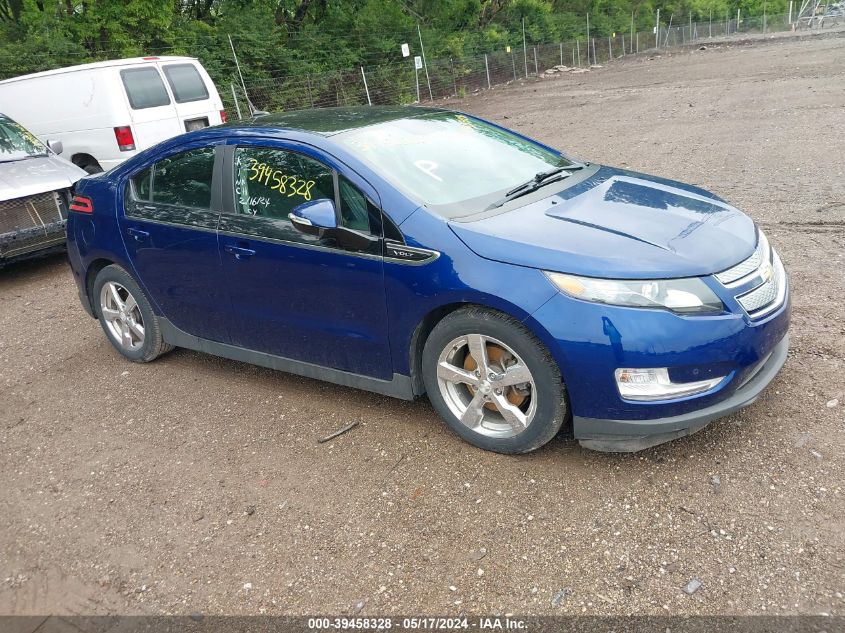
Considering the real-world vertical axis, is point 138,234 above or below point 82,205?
below

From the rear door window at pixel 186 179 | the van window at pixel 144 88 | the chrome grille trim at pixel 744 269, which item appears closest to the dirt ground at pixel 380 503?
the chrome grille trim at pixel 744 269

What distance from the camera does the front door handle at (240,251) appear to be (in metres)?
4.27

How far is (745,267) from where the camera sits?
346 cm

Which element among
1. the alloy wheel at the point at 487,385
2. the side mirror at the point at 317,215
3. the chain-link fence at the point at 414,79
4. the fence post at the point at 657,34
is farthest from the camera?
the fence post at the point at 657,34

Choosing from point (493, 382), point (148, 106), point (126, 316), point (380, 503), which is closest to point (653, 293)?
point (493, 382)

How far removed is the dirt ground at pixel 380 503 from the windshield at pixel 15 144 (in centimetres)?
409

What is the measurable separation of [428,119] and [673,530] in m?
2.80

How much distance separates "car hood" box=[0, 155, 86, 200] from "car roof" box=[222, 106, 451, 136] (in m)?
4.10

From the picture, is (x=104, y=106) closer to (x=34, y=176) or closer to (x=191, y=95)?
(x=191, y=95)

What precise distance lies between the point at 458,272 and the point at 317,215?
2.60 feet

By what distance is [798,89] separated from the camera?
17844 millimetres

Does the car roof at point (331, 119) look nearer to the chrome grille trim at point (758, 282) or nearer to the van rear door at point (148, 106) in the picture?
the chrome grille trim at point (758, 282)

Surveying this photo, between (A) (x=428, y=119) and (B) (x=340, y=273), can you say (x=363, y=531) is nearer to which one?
(B) (x=340, y=273)

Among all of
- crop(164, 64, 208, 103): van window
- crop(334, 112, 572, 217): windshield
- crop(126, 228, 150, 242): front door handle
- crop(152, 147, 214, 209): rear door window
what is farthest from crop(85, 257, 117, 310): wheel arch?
crop(164, 64, 208, 103): van window
